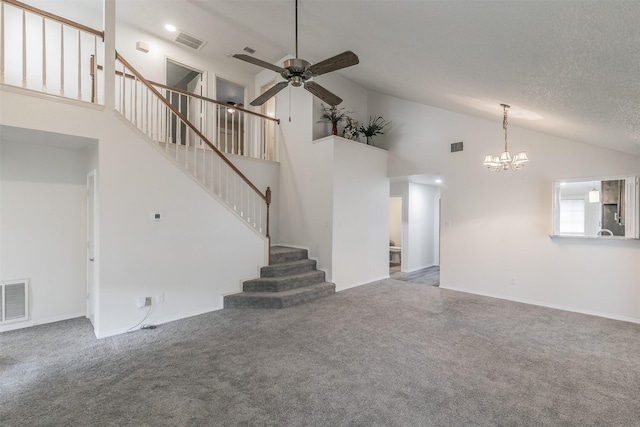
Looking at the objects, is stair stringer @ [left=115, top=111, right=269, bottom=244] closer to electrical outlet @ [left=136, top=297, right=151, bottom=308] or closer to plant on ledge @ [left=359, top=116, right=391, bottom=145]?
electrical outlet @ [left=136, top=297, right=151, bottom=308]

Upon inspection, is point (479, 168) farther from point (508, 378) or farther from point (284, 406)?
point (284, 406)

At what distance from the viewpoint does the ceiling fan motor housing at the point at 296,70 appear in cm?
277

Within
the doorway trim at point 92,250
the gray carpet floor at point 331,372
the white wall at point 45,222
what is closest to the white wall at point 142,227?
the doorway trim at point 92,250

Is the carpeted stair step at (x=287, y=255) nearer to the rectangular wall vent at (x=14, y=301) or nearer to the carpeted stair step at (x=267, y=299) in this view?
the carpeted stair step at (x=267, y=299)

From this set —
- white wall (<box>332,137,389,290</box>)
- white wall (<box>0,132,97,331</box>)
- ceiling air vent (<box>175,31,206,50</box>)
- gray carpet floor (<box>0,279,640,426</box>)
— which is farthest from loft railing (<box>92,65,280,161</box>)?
gray carpet floor (<box>0,279,640,426</box>)

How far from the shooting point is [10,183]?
3621 mm

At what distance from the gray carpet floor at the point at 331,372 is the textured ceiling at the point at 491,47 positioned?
2405 mm

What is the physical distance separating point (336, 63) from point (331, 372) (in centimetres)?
296

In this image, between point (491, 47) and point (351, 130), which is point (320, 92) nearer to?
point (491, 47)

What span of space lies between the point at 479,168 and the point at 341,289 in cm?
346

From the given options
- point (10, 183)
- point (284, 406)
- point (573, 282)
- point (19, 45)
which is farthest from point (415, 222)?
point (19, 45)

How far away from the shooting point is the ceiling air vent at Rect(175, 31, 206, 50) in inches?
221

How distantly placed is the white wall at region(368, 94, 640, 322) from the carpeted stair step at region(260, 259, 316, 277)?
8.92 feet

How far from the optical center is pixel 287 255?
5504 mm
